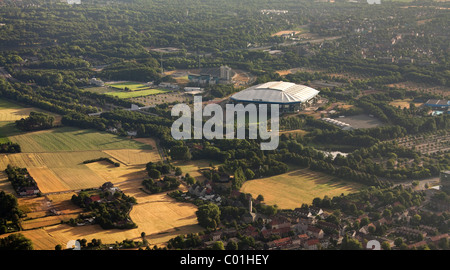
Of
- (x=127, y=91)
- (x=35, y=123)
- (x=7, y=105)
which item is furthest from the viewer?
(x=127, y=91)

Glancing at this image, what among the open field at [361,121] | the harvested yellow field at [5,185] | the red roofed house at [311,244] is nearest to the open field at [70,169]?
the harvested yellow field at [5,185]

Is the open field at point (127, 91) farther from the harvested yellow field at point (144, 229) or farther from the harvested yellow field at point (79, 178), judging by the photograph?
the harvested yellow field at point (144, 229)

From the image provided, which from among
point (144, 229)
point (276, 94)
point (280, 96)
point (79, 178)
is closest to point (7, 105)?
point (79, 178)

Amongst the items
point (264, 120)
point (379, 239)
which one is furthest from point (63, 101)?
point (379, 239)

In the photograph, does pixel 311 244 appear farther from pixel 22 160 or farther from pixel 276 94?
pixel 276 94

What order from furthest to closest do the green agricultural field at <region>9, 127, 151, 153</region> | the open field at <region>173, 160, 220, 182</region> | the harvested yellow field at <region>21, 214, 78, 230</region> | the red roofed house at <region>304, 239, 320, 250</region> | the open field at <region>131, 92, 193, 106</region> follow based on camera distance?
the open field at <region>131, 92, 193, 106</region> < the green agricultural field at <region>9, 127, 151, 153</region> < the open field at <region>173, 160, 220, 182</region> < the harvested yellow field at <region>21, 214, 78, 230</region> < the red roofed house at <region>304, 239, 320, 250</region>

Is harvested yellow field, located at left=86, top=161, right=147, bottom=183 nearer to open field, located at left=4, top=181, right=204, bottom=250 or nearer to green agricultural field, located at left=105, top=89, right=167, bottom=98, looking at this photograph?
open field, located at left=4, top=181, right=204, bottom=250

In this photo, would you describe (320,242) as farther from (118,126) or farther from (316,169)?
(118,126)

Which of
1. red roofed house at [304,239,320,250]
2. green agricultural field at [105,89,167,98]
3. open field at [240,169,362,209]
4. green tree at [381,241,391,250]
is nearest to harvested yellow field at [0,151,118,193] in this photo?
open field at [240,169,362,209]

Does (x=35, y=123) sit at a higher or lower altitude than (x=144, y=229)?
higher
